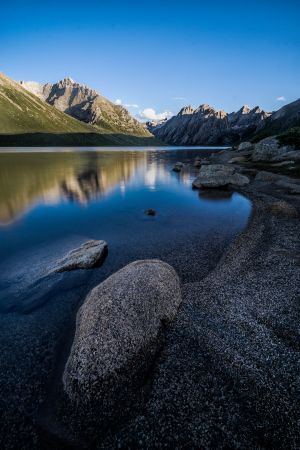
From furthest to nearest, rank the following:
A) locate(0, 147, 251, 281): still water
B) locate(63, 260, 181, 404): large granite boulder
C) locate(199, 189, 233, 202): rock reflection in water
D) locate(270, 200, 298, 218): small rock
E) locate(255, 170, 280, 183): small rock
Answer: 1. locate(255, 170, 280, 183): small rock
2. locate(199, 189, 233, 202): rock reflection in water
3. locate(270, 200, 298, 218): small rock
4. locate(0, 147, 251, 281): still water
5. locate(63, 260, 181, 404): large granite boulder

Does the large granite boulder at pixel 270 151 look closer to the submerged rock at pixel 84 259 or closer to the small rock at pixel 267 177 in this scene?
the small rock at pixel 267 177

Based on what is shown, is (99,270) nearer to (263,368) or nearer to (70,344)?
(70,344)

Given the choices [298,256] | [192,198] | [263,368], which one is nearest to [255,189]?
[192,198]

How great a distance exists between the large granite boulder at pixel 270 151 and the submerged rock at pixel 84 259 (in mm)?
62867

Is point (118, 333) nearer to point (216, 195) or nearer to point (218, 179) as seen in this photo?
point (216, 195)

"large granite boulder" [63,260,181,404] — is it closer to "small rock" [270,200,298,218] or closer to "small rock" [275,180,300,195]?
"small rock" [270,200,298,218]

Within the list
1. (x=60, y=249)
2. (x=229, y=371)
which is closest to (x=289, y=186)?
(x=60, y=249)

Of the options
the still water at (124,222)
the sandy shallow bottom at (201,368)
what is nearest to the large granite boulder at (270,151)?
the still water at (124,222)

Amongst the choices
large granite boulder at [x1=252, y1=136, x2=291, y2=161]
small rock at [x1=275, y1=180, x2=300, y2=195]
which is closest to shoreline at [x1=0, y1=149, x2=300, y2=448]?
small rock at [x1=275, y1=180, x2=300, y2=195]

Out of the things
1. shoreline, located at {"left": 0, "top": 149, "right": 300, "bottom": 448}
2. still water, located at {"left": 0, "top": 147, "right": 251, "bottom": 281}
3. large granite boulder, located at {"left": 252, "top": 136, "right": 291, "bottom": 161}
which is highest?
large granite boulder, located at {"left": 252, "top": 136, "right": 291, "bottom": 161}

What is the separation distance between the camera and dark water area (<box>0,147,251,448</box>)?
8359 millimetres

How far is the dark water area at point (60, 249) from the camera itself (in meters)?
8.36

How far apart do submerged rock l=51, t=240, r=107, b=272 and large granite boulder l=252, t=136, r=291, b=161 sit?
206 feet

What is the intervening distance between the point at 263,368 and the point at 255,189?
112ft
